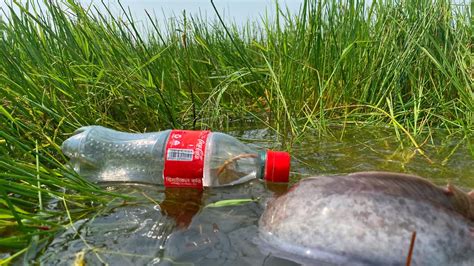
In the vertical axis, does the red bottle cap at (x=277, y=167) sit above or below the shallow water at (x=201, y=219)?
above

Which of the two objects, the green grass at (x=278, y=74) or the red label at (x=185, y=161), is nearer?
the red label at (x=185, y=161)

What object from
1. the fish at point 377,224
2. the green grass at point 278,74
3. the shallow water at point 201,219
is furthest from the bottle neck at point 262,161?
the green grass at point 278,74

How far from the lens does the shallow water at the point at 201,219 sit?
5.31 ft

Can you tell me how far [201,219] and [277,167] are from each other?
1.34 feet

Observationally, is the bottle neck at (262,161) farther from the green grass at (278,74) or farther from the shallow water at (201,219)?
the green grass at (278,74)

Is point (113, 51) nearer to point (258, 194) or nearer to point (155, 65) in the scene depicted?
point (155, 65)

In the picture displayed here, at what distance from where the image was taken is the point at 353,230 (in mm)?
1531

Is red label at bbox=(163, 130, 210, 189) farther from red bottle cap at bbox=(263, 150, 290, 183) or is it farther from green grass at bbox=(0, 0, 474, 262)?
green grass at bbox=(0, 0, 474, 262)

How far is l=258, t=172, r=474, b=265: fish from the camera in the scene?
4.81 ft

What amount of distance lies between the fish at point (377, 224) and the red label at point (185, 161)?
661 mm

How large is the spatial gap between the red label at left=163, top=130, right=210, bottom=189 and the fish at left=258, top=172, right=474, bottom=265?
66cm

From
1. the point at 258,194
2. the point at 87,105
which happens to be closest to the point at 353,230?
the point at 258,194

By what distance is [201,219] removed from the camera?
1.94m

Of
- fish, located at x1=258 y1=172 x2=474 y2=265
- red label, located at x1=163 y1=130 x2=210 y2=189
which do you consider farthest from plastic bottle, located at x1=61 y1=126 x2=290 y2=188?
fish, located at x1=258 y1=172 x2=474 y2=265
